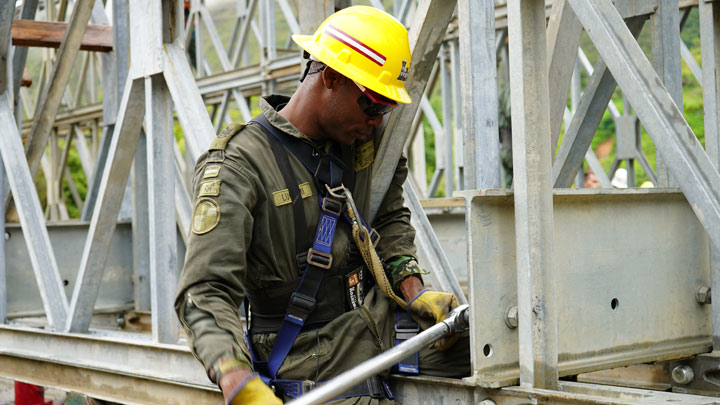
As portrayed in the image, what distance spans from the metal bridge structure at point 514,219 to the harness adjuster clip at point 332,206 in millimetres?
462

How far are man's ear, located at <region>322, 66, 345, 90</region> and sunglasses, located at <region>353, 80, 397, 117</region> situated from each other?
69 millimetres

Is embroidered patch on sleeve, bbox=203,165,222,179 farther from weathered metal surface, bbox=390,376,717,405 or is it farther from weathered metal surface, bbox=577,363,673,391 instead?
weathered metal surface, bbox=577,363,673,391

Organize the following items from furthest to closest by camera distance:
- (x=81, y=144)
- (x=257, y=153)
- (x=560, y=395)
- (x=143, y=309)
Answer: (x=81, y=144) < (x=143, y=309) < (x=257, y=153) < (x=560, y=395)

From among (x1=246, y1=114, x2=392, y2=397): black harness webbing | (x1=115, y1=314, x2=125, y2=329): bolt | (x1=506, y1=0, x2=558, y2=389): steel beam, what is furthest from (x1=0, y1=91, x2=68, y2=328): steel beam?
(x1=506, y1=0, x2=558, y2=389): steel beam

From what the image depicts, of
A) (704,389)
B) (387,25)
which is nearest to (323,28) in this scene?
(387,25)

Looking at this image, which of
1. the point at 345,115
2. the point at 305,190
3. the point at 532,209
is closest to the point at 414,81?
Result: the point at 345,115

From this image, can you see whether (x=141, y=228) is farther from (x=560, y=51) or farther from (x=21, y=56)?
(x=560, y=51)

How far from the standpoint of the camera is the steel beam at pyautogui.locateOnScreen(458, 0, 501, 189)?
283cm

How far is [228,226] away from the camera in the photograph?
2.77 meters

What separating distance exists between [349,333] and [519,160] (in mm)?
910

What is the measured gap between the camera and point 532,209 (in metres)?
2.70

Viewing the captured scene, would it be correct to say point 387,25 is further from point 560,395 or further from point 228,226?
A: point 560,395

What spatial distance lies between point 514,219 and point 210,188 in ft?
3.35

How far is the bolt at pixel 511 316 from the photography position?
110 inches
